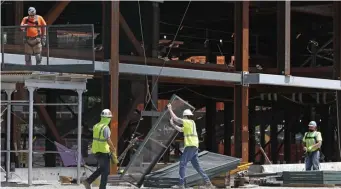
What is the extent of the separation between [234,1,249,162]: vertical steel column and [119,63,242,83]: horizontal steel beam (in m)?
0.54

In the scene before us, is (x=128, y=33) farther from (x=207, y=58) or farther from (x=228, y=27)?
(x=228, y=27)

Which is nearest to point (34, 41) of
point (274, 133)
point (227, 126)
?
point (227, 126)

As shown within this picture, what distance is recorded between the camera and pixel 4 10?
1150 inches

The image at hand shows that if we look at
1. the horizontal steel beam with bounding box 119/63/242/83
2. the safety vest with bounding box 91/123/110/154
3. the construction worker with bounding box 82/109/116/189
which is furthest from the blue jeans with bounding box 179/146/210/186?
the horizontal steel beam with bounding box 119/63/242/83

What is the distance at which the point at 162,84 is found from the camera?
1385 inches

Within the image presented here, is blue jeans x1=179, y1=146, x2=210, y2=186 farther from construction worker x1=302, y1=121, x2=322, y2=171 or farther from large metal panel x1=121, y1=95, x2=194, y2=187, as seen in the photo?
construction worker x1=302, y1=121, x2=322, y2=171

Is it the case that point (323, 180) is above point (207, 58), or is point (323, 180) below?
below

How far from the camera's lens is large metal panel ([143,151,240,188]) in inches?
747

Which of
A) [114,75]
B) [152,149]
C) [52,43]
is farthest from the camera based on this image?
[114,75]

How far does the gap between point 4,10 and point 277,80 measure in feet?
37.7

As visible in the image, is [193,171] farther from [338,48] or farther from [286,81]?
[338,48]

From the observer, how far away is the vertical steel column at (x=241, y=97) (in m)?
27.5

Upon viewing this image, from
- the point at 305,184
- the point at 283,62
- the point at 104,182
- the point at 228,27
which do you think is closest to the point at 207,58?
the point at 228,27

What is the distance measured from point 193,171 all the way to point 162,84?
15951 mm
